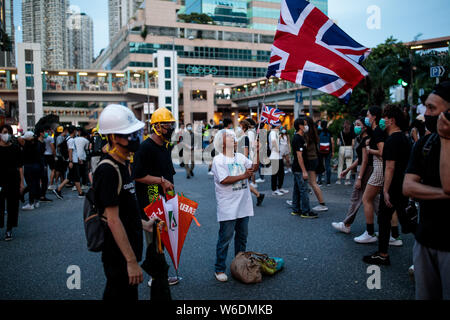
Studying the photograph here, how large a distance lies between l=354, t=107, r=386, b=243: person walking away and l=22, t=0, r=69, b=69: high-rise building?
157 m

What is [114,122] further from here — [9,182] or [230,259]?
[9,182]

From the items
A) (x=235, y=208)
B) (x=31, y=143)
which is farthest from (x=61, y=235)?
(x=235, y=208)

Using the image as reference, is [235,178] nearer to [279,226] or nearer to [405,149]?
[405,149]

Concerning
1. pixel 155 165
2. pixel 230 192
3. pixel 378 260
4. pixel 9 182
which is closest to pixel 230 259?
pixel 230 192

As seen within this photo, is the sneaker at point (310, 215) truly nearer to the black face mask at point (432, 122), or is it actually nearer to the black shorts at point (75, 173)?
the black face mask at point (432, 122)

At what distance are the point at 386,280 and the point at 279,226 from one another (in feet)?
8.78

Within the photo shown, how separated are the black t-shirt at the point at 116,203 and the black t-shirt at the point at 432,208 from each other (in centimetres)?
198

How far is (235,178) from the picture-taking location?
4.23 m

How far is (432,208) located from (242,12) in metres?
88.2

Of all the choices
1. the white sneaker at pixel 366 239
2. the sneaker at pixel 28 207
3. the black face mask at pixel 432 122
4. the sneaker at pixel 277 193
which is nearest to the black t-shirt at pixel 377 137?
the white sneaker at pixel 366 239

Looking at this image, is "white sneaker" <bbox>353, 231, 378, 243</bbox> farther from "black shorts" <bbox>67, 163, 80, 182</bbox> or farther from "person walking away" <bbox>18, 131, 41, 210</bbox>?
"black shorts" <bbox>67, 163, 80, 182</bbox>

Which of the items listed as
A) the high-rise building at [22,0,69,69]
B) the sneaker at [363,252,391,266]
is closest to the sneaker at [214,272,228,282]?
the sneaker at [363,252,391,266]

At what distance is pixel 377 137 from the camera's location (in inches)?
213

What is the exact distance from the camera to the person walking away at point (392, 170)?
175 inches
